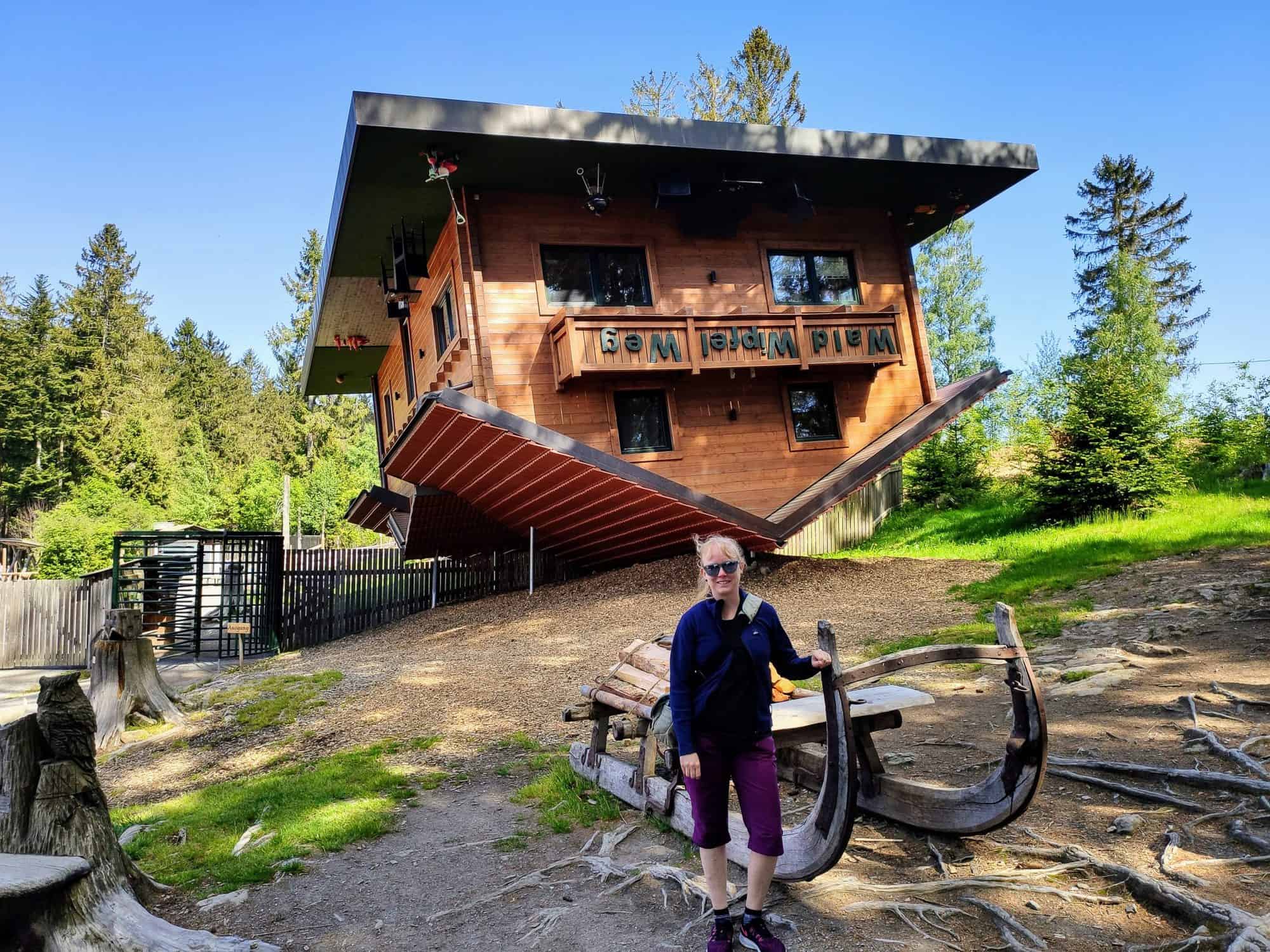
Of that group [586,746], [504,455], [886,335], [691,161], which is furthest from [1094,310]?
[586,746]

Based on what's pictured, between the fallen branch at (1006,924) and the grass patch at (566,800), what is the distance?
2423 mm

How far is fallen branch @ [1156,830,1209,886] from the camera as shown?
4004 millimetres

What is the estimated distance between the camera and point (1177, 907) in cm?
374

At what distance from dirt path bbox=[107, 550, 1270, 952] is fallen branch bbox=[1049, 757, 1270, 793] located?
0.08 meters

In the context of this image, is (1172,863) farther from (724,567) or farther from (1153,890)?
(724,567)

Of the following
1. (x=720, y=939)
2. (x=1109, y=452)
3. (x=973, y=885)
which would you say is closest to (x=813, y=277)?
(x=1109, y=452)

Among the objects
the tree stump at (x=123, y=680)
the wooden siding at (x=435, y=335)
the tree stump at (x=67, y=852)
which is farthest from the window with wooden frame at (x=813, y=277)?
the tree stump at (x=67, y=852)

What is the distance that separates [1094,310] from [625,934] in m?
45.8

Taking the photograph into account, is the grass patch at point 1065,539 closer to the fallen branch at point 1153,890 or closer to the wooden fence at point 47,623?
the fallen branch at point 1153,890

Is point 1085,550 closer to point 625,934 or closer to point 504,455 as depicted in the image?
point 504,455

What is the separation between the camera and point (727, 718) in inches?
152

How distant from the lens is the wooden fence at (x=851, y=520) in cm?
2222

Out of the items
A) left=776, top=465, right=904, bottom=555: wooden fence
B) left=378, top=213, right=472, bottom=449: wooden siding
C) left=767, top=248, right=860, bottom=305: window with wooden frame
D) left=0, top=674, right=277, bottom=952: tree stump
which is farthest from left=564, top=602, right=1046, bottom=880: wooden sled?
left=776, top=465, right=904, bottom=555: wooden fence

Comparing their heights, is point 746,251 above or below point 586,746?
above
